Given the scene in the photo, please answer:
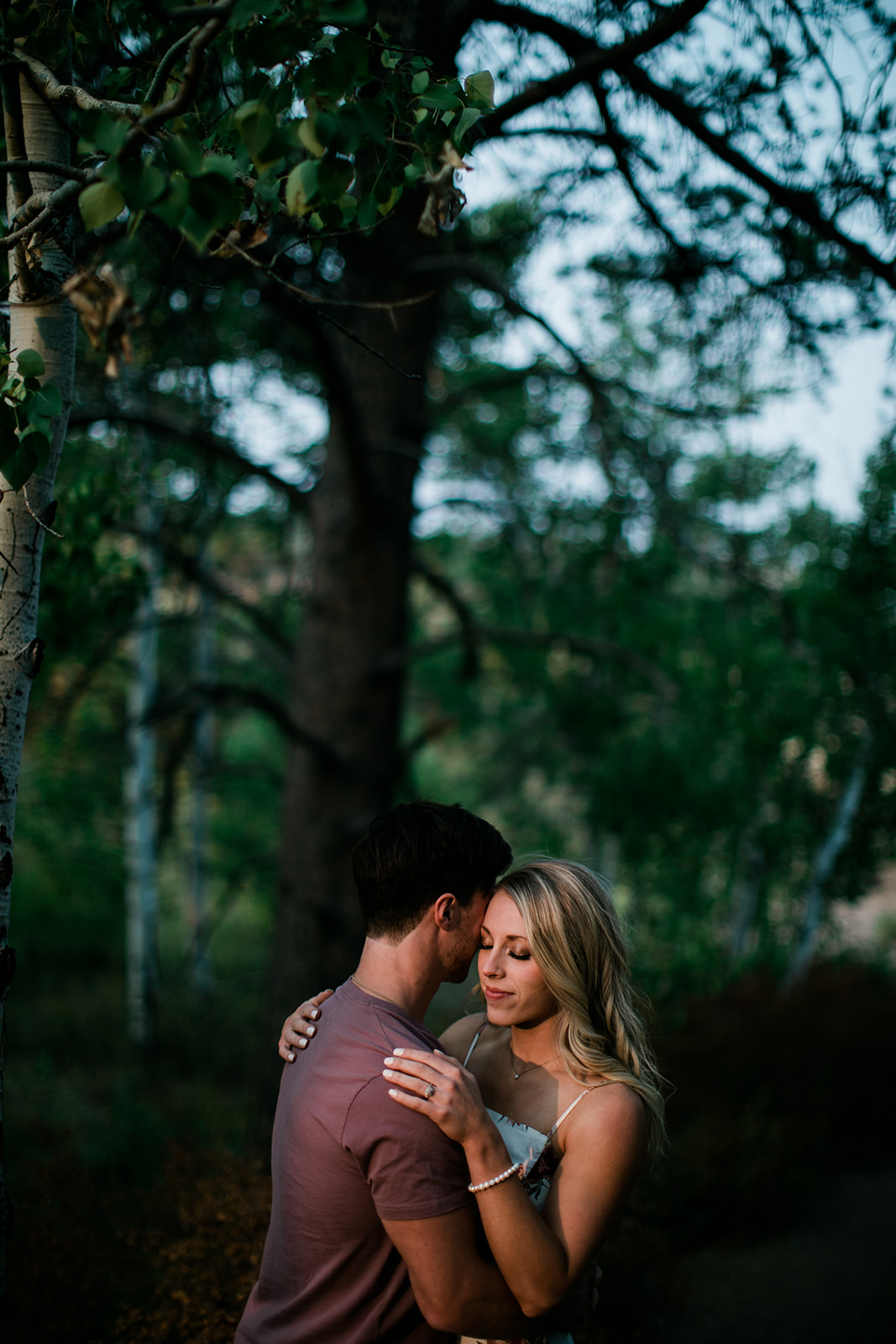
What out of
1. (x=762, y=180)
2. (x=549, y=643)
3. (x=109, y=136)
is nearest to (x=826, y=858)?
(x=549, y=643)

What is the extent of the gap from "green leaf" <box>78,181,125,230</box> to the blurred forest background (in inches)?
14.0

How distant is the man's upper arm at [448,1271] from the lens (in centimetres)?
171

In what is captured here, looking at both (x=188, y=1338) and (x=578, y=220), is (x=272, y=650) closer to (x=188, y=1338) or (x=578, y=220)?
(x=578, y=220)

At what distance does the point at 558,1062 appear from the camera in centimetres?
233

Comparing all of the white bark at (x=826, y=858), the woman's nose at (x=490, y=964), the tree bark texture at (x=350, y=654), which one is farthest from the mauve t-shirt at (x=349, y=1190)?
the white bark at (x=826, y=858)

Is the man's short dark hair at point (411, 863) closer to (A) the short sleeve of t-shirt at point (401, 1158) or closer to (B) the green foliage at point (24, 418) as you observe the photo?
(A) the short sleeve of t-shirt at point (401, 1158)

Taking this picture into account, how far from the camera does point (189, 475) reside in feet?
27.3

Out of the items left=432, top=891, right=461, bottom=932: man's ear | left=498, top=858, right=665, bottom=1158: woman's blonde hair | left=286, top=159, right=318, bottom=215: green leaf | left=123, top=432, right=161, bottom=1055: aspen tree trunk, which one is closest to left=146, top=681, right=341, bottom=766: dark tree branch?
left=498, top=858, right=665, bottom=1158: woman's blonde hair

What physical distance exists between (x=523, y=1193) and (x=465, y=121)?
221 centimetres

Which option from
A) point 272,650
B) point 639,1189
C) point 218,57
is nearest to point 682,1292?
point 639,1189

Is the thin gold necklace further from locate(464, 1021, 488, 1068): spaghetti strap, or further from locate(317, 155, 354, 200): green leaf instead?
locate(317, 155, 354, 200): green leaf

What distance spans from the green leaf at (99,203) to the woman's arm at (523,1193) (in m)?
1.63

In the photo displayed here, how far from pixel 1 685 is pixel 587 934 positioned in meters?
1.61

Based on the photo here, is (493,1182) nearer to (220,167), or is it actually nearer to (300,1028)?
(300,1028)
